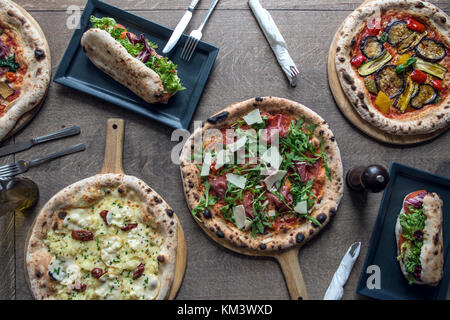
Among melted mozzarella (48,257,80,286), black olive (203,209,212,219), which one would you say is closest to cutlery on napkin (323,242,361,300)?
black olive (203,209,212,219)

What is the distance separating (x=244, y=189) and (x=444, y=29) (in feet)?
10.1

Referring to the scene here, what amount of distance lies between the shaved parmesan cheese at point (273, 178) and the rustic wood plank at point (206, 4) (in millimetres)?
2023

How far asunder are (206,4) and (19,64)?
227cm

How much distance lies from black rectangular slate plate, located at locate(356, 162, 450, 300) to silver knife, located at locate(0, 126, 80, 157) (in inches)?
142

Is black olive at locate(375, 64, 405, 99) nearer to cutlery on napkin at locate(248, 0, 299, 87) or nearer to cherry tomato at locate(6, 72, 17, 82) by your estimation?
cutlery on napkin at locate(248, 0, 299, 87)

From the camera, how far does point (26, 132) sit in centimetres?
430

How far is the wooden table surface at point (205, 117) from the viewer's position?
13.8 feet

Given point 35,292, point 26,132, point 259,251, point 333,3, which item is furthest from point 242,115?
point 35,292

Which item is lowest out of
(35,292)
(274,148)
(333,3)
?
(35,292)

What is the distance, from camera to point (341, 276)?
415 centimetres

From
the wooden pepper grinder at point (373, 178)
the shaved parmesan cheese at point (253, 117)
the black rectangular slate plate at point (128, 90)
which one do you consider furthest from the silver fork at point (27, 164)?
the wooden pepper grinder at point (373, 178)

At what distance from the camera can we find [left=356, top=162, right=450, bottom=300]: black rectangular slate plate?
412 cm

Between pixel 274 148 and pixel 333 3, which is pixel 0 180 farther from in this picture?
pixel 333 3

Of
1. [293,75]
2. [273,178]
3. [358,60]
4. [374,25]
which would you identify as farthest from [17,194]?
[374,25]
